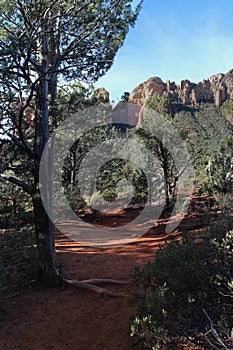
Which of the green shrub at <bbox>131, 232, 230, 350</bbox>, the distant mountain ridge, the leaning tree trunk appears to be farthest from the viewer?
the distant mountain ridge

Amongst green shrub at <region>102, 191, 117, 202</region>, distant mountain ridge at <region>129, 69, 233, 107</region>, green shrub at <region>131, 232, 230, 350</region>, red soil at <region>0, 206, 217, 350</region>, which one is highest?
distant mountain ridge at <region>129, 69, 233, 107</region>

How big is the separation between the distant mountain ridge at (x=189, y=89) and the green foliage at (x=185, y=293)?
56.1 m

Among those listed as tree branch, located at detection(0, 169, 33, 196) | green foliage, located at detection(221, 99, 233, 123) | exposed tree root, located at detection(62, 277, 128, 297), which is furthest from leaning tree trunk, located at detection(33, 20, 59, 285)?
green foliage, located at detection(221, 99, 233, 123)

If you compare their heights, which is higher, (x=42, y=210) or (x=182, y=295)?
(x=42, y=210)

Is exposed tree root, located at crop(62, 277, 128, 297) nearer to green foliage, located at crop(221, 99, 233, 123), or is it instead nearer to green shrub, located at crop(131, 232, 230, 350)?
green shrub, located at crop(131, 232, 230, 350)

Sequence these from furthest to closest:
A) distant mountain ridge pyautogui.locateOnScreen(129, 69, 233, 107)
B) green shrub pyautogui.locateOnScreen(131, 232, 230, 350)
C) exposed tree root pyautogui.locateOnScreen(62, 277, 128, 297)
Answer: distant mountain ridge pyautogui.locateOnScreen(129, 69, 233, 107), exposed tree root pyautogui.locateOnScreen(62, 277, 128, 297), green shrub pyautogui.locateOnScreen(131, 232, 230, 350)

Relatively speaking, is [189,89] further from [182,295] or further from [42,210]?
[182,295]

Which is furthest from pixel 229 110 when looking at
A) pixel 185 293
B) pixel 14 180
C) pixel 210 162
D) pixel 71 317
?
pixel 185 293

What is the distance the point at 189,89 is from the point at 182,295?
213 feet

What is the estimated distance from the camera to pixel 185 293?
3455mm

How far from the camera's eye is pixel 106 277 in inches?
256

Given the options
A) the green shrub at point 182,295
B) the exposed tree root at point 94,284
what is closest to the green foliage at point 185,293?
the green shrub at point 182,295

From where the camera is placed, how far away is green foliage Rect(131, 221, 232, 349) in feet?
10.0

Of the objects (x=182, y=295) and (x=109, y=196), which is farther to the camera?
(x=109, y=196)
